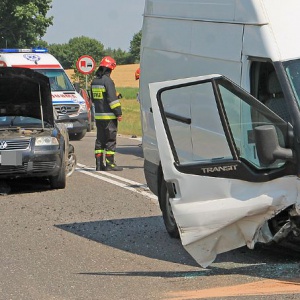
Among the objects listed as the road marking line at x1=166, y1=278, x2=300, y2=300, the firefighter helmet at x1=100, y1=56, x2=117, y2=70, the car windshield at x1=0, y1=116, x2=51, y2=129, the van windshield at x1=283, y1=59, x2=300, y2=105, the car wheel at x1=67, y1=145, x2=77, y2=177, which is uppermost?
the van windshield at x1=283, y1=59, x2=300, y2=105

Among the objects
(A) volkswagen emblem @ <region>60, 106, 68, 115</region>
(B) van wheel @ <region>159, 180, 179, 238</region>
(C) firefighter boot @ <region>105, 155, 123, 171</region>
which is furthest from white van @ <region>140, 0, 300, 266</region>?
(A) volkswagen emblem @ <region>60, 106, 68, 115</region>

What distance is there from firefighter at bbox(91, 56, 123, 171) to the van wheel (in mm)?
5910

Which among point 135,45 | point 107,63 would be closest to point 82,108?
point 107,63

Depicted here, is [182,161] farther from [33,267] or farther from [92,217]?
[92,217]

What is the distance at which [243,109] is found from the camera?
6664 millimetres

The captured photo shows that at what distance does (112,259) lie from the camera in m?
7.89

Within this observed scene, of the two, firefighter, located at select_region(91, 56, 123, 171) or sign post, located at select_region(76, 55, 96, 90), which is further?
sign post, located at select_region(76, 55, 96, 90)

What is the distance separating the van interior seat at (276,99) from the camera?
669cm

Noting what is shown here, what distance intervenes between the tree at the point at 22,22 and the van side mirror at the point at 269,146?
4496 cm

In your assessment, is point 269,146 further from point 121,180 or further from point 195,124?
point 121,180

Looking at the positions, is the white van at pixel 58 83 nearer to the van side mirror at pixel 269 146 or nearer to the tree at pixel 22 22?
the van side mirror at pixel 269 146

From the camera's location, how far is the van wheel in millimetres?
8844

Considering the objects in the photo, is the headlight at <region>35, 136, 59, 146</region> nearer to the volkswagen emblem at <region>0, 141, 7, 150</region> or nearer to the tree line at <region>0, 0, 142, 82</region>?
the volkswagen emblem at <region>0, 141, 7, 150</region>

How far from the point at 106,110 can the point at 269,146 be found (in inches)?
352
